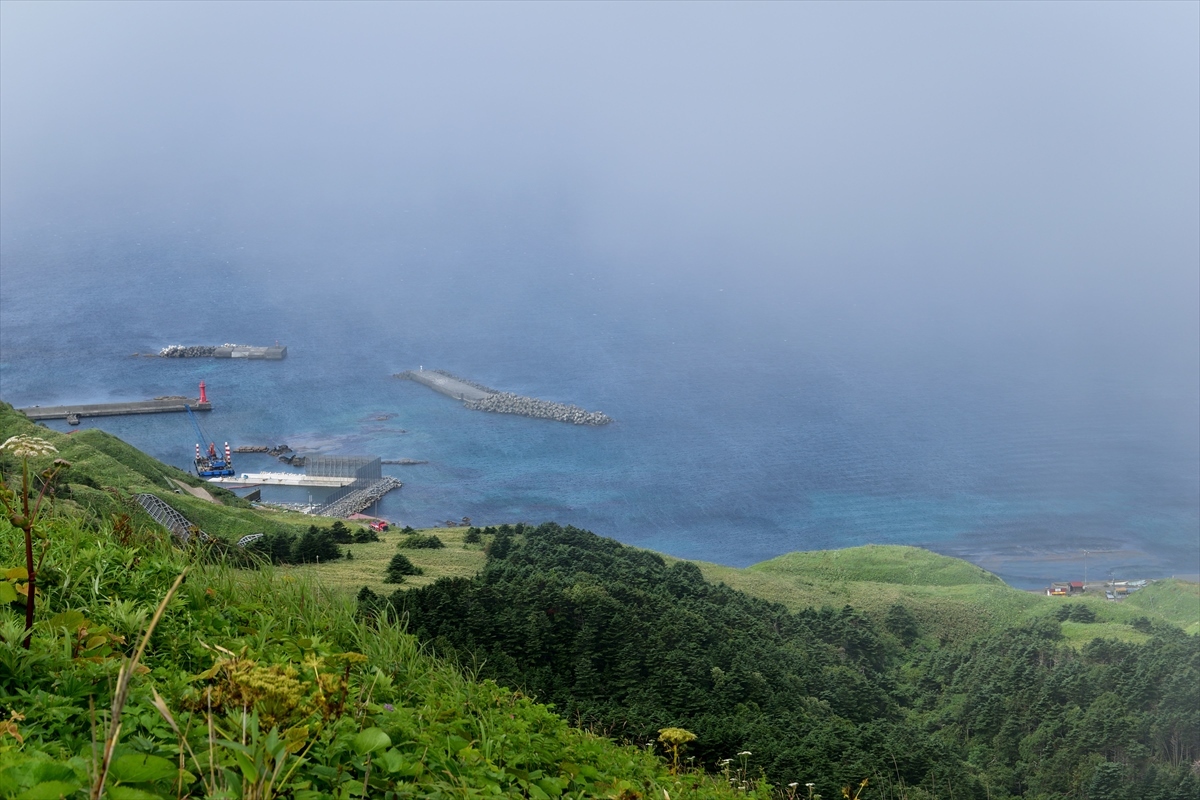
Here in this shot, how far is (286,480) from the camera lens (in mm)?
40000

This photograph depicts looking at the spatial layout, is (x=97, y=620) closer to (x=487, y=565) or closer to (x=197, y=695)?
(x=197, y=695)

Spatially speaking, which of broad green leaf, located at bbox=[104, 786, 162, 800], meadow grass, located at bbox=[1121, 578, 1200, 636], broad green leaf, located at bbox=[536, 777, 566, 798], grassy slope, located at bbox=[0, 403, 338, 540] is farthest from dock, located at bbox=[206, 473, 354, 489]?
broad green leaf, located at bbox=[104, 786, 162, 800]

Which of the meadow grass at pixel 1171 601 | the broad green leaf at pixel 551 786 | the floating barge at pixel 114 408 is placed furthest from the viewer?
the floating barge at pixel 114 408

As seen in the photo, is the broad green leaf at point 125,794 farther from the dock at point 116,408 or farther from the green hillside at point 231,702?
the dock at point 116,408

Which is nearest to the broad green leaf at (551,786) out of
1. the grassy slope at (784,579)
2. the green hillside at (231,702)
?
the green hillside at (231,702)

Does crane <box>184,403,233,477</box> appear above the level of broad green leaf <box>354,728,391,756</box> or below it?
above

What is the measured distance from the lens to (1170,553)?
40781 mm

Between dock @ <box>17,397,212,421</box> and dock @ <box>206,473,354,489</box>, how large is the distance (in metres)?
11.8

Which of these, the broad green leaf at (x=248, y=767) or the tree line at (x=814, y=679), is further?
the tree line at (x=814, y=679)

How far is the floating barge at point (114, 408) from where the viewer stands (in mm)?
47406

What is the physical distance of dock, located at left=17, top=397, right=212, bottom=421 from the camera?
47.5 meters

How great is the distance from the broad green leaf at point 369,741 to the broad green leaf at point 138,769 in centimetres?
69

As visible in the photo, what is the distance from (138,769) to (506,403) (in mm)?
53425

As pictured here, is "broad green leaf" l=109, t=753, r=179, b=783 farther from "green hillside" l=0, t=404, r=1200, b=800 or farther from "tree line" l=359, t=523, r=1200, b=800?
"tree line" l=359, t=523, r=1200, b=800
